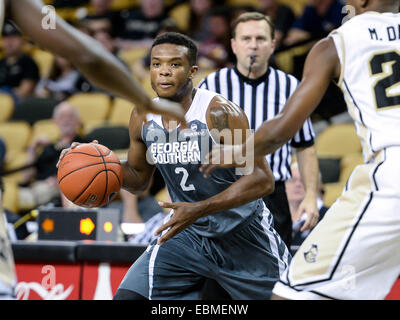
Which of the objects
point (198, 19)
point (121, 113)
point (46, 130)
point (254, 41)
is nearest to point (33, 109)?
point (46, 130)

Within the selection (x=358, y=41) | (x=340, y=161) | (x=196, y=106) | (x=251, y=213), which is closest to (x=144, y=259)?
(x=251, y=213)

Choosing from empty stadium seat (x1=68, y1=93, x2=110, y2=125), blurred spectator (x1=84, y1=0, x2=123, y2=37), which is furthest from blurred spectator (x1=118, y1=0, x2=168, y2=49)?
empty stadium seat (x1=68, y1=93, x2=110, y2=125)

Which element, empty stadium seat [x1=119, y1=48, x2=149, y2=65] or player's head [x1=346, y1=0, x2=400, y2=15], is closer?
player's head [x1=346, y1=0, x2=400, y2=15]

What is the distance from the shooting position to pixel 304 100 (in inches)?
109

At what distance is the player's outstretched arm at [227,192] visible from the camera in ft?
10.7

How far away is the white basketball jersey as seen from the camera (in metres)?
2.80

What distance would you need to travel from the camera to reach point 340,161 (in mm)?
7129

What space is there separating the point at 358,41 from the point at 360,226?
2.41 feet

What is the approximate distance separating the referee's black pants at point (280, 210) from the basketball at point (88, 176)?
121cm

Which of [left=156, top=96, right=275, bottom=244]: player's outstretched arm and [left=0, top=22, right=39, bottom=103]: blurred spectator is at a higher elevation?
[left=0, top=22, right=39, bottom=103]: blurred spectator

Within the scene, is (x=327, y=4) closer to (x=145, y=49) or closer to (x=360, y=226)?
(x=145, y=49)

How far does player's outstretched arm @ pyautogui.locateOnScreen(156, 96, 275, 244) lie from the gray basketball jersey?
0.32 feet

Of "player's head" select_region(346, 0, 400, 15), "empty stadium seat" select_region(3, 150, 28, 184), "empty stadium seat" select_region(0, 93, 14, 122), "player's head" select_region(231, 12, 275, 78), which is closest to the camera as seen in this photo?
"player's head" select_region(346, 0, 400, 15)

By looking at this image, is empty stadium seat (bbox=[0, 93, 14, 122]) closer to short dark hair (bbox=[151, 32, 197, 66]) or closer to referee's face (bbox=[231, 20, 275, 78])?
referee's face (bbox=[231, 20, 275, 78])
